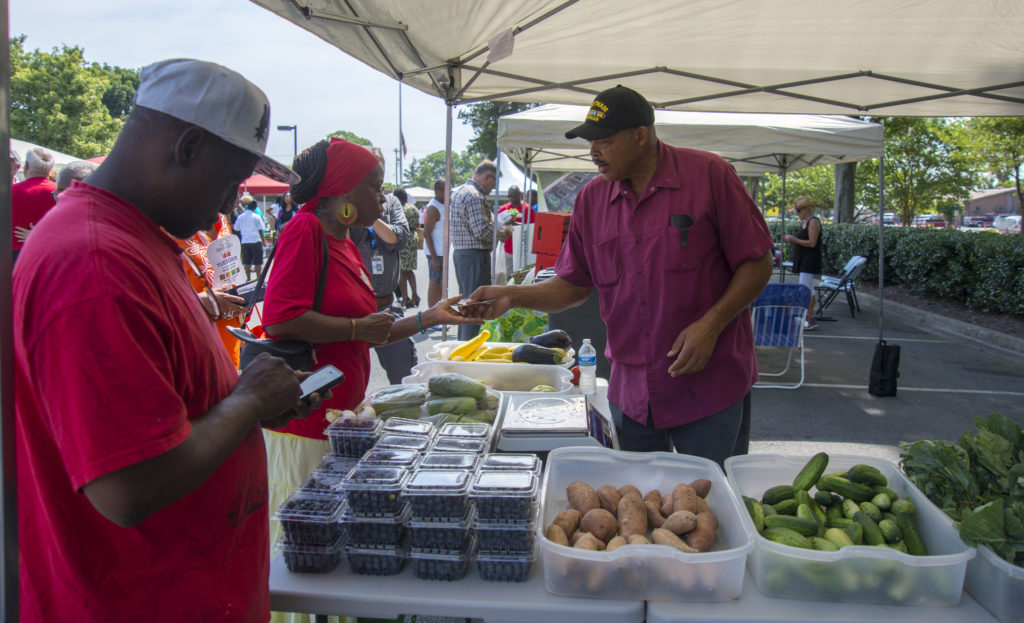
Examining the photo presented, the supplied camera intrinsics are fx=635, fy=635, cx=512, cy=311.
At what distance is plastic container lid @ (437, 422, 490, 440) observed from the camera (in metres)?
2.20

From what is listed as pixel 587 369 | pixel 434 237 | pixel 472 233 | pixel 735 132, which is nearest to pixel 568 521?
pixel 587 369

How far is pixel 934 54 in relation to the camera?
3748mm

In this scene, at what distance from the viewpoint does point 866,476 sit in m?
2.03

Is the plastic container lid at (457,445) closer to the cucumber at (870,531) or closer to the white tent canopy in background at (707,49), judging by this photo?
the cucumber at (870,531)

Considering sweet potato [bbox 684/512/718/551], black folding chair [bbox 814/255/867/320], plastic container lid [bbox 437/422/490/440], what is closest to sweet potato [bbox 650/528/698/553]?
sweet potato [bbox 684/512/718/551]

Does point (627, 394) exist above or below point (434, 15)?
below

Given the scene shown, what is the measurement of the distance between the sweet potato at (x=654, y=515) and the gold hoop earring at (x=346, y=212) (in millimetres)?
1619

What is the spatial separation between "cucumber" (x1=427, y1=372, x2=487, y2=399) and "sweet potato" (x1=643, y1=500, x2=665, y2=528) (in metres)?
1.15

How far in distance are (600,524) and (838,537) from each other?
2.08 ft

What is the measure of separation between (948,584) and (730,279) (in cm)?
125

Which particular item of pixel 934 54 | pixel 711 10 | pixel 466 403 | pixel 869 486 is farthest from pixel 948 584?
pixel 934 54

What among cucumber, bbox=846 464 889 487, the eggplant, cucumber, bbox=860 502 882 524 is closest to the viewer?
cucumber, bbox=860 502 882 524

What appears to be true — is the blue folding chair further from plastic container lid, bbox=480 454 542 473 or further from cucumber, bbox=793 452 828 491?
plastic container lid, bbox=480 454 542 473

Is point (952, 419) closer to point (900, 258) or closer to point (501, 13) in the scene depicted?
point (501, 13)
